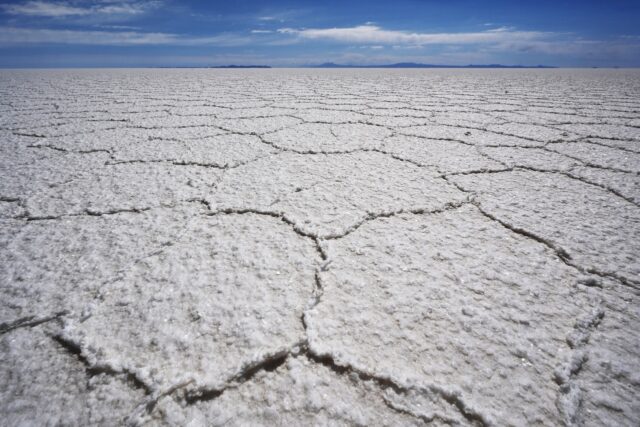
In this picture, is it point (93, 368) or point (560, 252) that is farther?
point (560, 252)

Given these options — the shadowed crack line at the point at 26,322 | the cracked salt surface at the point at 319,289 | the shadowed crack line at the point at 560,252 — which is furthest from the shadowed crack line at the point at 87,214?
the shadowed crack line at the point at 560,252

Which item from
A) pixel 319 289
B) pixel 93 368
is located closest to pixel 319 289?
pixel 319 289

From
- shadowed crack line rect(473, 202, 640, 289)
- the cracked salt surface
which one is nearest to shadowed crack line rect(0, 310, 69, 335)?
the cracked salt surface

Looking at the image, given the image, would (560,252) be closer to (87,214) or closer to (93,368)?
(93,368)

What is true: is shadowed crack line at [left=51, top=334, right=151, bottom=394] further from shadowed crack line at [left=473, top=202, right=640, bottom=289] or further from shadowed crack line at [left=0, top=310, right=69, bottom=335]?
shadowed crack line at [left=473, top=202, right=640, bottom=289]

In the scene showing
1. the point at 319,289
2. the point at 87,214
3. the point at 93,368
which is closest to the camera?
the point at 93,368

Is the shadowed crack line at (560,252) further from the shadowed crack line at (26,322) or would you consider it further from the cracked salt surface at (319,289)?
the shadowed crack line at (26,322)

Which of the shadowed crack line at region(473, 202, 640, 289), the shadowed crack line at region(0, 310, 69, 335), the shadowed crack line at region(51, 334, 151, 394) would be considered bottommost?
the shadowed crack line at region(51, 334, 151, 394)

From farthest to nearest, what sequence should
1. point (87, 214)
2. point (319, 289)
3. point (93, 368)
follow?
point (87, 214) → point (319, 289) → point (93, 368)

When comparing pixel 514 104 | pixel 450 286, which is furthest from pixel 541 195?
pixel 514 104
